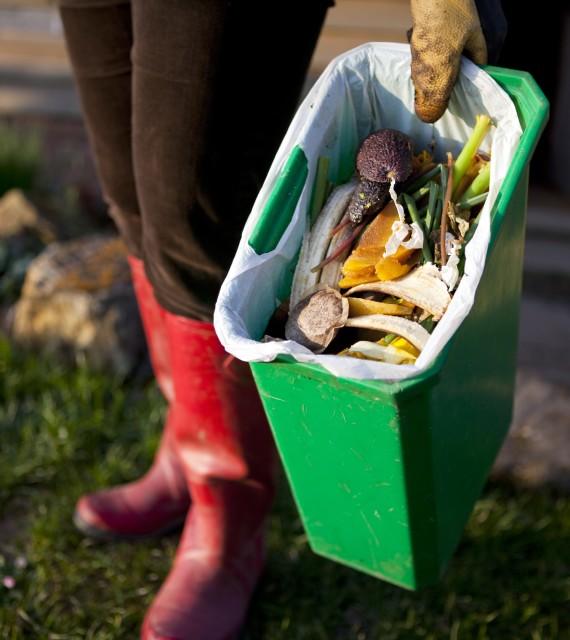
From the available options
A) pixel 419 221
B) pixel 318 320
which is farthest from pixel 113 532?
pixel 419 221

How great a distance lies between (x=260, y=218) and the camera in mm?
1477

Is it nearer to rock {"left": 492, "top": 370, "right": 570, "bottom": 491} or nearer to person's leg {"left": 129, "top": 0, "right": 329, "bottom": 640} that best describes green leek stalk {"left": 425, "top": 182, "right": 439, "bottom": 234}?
person's leg {"left": 129, "top": 0, "right": 329, "bottom": 640}

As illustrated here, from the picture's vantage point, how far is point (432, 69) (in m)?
1.46

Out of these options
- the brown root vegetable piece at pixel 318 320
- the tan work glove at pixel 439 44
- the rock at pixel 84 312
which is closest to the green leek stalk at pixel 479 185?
the tan work glove at pixel 439 44

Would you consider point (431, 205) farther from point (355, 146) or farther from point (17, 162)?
point (17, 162)

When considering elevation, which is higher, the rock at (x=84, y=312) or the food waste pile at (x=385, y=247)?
the food waste pile at (x=385, y=247)

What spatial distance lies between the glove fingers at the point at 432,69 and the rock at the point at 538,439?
130cm

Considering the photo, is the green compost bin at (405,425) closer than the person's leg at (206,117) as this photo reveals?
Yes

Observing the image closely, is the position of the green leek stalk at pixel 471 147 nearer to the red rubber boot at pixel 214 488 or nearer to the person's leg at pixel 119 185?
the red rubber boot at pixel 214 488

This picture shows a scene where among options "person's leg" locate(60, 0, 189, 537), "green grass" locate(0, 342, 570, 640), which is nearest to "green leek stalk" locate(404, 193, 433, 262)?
"person's leg" locate(60, 0, 189, 537)

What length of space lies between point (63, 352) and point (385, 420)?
187 cm

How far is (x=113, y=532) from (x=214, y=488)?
1.50 feet

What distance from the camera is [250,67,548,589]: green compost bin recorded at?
54.1 inches

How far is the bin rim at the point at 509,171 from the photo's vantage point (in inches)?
50.4
